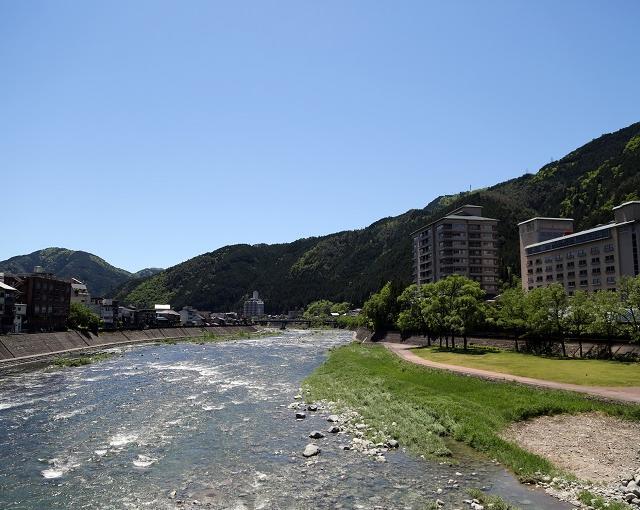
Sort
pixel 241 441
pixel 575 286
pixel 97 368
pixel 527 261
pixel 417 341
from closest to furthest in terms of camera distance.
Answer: pixel 241 441 → pixel 97 368 → pixel 417 341 → pixel 575 286 → pixel 527 261

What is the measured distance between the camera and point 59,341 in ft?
295

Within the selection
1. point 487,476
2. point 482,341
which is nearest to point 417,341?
point 482,341

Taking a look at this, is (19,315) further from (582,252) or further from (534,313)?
(582,252)

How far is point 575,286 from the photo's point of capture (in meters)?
121

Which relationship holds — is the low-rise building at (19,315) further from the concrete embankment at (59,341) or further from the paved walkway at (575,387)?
the paved walkway at (575,387)

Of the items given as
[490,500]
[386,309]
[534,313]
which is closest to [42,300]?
[386,309]

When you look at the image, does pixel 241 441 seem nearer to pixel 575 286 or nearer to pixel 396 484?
pixel 396 484

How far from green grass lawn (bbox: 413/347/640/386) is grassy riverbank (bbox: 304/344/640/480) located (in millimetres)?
5857

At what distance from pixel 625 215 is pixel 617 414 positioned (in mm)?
95543

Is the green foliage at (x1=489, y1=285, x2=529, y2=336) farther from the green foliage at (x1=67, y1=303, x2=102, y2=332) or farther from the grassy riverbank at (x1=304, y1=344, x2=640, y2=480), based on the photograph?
the green foliage at (x1=67, y1=303, x2=102, y2=332)

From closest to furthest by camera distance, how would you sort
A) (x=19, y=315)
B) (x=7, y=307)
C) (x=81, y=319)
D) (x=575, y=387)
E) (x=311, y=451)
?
(x=311, y=451)
(x=575, y=387)
(x=7, y=307)
(x=19, y=315)
(x=81, y=319)

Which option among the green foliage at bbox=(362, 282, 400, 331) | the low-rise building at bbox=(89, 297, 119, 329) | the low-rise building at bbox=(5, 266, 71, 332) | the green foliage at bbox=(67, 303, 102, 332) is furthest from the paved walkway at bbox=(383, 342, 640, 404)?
the low-rise building at bbox=(89, 297, 119, 329)

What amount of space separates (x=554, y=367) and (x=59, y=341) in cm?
8469

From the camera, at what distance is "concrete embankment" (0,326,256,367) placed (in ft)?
236
